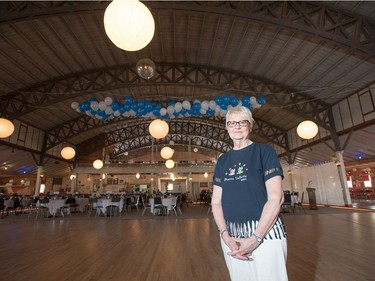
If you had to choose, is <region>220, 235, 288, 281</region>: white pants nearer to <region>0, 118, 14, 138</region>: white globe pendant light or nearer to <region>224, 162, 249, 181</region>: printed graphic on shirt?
<region>224, 162, 249, 181</region>: printed graphic on shirt

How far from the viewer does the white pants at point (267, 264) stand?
0.83 m

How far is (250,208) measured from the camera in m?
0.92

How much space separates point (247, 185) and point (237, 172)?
8 cm

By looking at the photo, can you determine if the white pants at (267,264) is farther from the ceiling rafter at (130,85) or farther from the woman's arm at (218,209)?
the ceiling rafter at (130,85)

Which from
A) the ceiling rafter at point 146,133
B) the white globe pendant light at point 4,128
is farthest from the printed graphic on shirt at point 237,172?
the ceiling rafter at point 146,133

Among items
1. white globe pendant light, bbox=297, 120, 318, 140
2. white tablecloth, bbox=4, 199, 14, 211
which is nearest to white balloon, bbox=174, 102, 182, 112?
white globe pendant light, bbox=297, 120, 318, 140

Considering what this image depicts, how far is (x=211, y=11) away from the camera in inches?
217

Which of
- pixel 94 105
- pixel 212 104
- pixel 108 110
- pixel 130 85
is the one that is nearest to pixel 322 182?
pixel 212 104

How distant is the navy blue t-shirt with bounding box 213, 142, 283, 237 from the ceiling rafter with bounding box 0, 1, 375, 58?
18.5 feet

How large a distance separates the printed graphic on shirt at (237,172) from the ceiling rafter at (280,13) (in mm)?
5647

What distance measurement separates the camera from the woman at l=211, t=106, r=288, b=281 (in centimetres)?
85

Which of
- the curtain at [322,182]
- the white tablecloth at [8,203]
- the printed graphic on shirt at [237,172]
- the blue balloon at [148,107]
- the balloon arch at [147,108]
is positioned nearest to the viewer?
the printed graphic on shirt at [237,172]

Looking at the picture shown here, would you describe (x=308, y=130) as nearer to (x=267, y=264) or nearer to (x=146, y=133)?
(x=267, y=264)

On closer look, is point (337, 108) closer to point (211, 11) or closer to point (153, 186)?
point (211, 11)
